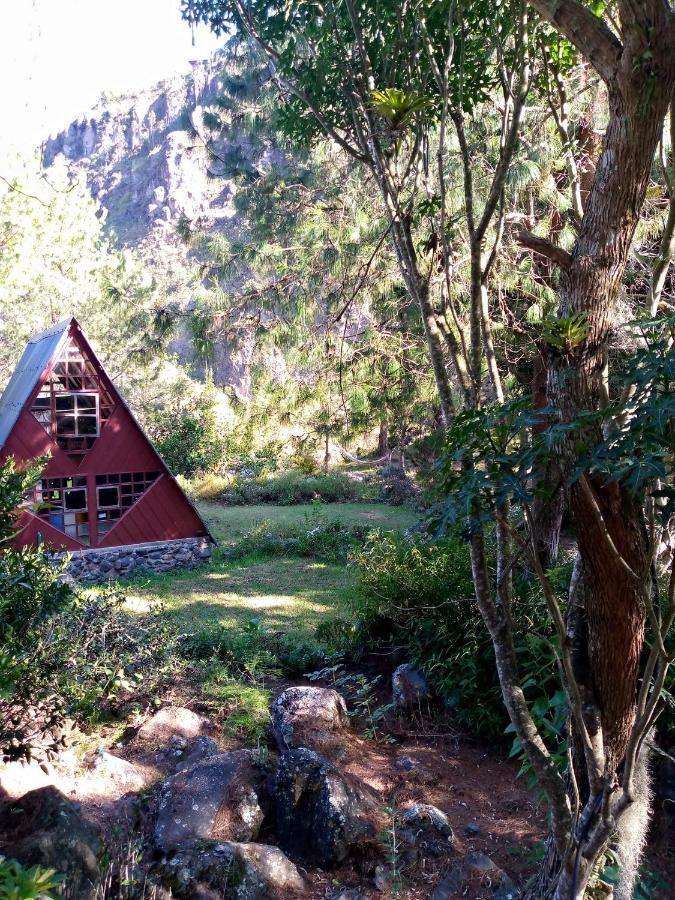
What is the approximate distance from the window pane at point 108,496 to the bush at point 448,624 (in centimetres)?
549

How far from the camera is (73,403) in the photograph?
10367mm

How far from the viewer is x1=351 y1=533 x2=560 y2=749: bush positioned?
14.6 feet

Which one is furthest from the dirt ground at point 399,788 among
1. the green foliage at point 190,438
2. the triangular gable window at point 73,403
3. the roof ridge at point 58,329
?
the green foliage at point 190,438

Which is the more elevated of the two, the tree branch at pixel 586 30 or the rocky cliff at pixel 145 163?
the rocky cliff at pixel 145 163

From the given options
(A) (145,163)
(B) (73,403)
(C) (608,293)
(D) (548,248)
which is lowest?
(C) (608,293)

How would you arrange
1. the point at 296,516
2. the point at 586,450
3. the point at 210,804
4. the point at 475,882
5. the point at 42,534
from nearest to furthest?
the point at 586,450
the point at 475,882
the point at 210,804
the point at 42,534
the point at 296,516

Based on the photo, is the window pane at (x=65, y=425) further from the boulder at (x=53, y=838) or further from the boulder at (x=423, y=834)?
the boulder at (x=423, y=834)

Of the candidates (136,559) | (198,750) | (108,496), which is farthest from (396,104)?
(136,559)

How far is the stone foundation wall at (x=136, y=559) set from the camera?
10.3 meters

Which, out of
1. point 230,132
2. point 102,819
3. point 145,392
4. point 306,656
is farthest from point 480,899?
point 145,392

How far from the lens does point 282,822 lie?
3.71 meters

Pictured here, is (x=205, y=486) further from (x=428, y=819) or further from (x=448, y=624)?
(x=428, y=819)

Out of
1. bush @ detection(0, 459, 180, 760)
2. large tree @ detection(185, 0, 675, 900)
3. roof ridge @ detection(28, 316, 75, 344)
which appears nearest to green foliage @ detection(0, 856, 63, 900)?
bush @ detection(0, 459, 180, 760)

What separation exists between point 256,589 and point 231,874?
6.71m
